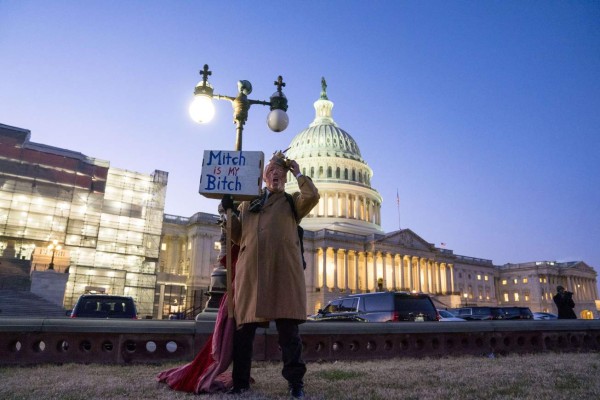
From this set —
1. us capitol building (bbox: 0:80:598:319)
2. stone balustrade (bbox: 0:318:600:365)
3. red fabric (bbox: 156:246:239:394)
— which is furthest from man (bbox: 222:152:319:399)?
us capitol building (bbox: 0:80:598:319)

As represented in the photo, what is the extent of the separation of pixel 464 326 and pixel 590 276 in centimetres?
12584

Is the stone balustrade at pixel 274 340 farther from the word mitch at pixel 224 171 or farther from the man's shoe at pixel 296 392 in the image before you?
the word mitch at pixel 224 171

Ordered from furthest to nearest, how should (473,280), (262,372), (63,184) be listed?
(473,280) → (63,184) → (262,372)

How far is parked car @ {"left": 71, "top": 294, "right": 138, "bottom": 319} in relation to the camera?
13070mm

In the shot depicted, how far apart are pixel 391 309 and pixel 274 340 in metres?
6.53

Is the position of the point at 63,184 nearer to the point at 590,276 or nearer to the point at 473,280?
the point at 473,280

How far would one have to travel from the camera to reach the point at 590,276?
112m

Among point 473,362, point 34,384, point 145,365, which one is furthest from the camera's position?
point 473,362

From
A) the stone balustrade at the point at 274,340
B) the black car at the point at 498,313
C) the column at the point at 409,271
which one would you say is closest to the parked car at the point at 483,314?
the black car at the point at 498,313

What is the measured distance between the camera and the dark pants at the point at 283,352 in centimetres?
504

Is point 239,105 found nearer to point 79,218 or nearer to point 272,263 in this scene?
point 272,263

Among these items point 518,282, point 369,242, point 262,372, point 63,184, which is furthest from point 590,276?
Answer: point 262,372

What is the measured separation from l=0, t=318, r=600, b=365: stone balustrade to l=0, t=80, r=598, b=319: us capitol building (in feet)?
8.88

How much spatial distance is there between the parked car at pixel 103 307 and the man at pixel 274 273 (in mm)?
9362
